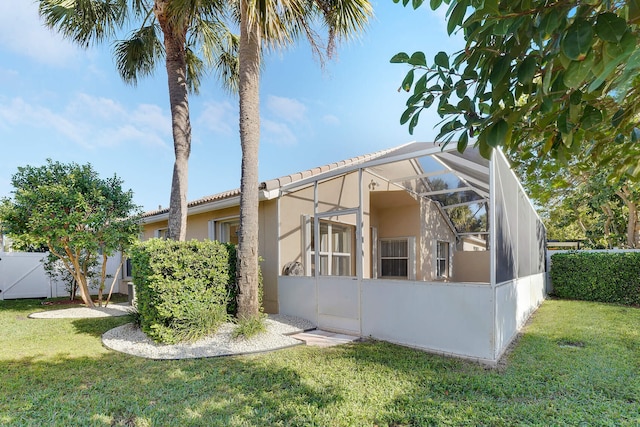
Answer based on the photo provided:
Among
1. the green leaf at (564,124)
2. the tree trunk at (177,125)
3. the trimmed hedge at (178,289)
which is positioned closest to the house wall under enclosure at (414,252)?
the trimmed hedge at (178,289)

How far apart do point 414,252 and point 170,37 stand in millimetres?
10075

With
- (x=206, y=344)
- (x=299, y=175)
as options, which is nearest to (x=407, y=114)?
(x=206, y=344)

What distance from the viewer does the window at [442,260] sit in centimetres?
1423

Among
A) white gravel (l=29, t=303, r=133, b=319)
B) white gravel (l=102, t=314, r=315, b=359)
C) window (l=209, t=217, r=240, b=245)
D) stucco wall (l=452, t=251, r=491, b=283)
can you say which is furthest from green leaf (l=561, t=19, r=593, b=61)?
stucco wall (l=452, t=251, r=491, b=283)

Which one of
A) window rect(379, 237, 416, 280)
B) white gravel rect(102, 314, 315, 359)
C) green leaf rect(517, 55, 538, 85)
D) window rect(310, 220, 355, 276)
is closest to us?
green leaf rect(517, 55, 538, 85)

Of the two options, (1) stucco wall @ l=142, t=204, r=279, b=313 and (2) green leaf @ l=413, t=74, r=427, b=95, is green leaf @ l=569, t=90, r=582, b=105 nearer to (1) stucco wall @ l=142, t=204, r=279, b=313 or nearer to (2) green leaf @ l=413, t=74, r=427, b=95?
(2) green leaf @ l=413, t=74, r=427, b=95

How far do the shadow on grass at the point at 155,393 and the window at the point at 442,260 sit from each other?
400 inches

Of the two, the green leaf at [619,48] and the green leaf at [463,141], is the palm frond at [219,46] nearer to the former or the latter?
the green leaf at [463,141]

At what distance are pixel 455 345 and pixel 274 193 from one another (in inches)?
217

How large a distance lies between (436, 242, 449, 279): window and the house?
81 mm

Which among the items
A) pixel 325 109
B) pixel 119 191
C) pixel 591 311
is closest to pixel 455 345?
pixel 591 311

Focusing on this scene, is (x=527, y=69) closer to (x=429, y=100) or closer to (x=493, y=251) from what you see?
(x=429, y=100)

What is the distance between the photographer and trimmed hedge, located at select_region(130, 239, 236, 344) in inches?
265

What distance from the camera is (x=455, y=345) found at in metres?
6.08
